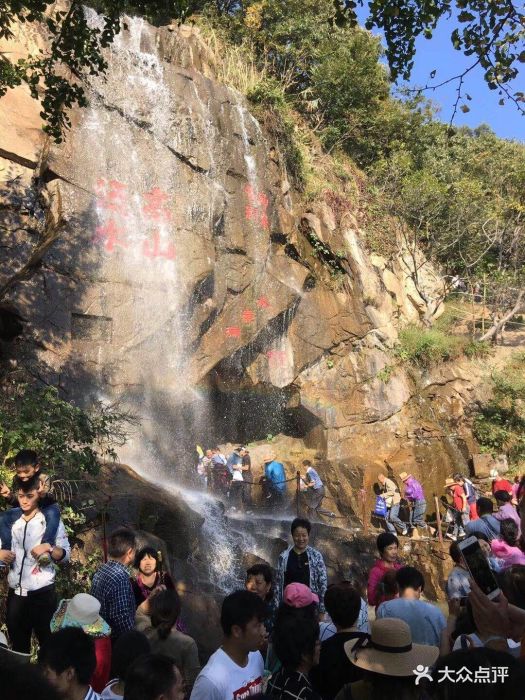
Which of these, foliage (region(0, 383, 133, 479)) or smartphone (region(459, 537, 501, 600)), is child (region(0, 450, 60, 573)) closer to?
foliage (region(0, 383, 133, 479))

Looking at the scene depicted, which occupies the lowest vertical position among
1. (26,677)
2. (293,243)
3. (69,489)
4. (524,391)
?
(26,677)

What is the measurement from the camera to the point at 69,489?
648 centimetres

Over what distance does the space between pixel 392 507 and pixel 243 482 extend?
3271 mm

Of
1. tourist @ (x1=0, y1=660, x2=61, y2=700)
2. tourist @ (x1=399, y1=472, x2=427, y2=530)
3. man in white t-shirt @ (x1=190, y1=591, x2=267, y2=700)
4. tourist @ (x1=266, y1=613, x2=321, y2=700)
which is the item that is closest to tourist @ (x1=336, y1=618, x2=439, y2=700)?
tourist @ (x1=266, y1=613, x2=321, y2=700)

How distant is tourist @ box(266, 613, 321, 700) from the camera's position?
9.23 feet

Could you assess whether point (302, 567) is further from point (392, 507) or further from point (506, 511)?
point (392, 507)

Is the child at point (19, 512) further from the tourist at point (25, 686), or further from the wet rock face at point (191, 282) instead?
Answer: the wet rock face at point (191, 282)

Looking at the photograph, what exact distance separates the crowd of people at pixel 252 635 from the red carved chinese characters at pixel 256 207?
10.9 m

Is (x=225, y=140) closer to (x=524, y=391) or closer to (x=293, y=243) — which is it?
(x=293, y=243)

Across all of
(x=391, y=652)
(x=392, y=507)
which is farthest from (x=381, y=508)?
(x=391, y=652)

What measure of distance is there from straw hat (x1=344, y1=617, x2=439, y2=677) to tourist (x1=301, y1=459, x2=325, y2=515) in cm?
1058

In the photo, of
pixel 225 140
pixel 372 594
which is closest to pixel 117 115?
pixel 225 140

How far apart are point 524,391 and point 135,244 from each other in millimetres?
11485

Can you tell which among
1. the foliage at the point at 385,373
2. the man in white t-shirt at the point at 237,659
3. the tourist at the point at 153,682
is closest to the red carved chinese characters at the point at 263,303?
the foliage at the point at 385,373
